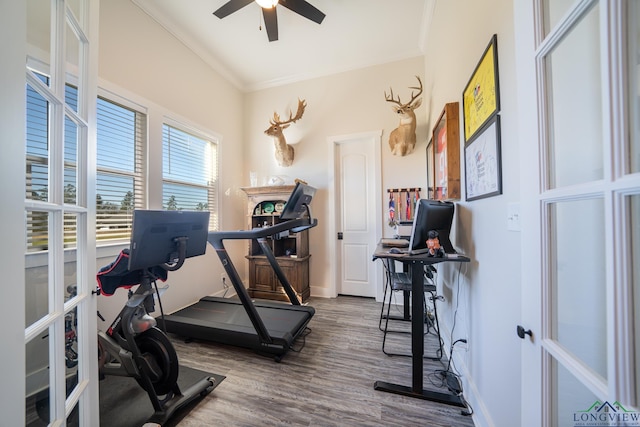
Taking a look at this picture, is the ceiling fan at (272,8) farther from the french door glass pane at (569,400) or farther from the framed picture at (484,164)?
the french door glass pane at (569,400)

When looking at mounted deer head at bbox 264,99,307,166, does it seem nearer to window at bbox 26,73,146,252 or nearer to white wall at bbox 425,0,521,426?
window at bbox 26,73,146,252

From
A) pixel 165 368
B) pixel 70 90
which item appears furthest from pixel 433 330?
pixel 70 90

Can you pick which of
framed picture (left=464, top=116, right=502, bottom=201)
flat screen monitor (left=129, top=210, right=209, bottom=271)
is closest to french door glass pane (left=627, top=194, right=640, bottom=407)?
framed picture (left=464, top=116, right=502, bottom=201)

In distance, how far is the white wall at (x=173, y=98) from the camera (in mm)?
2234

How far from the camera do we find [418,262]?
1579 mm

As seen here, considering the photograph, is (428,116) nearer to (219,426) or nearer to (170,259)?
(170,259)

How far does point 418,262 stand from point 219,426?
171 cm

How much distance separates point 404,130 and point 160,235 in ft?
10.2

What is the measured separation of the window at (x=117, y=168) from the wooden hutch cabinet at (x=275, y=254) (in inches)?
57.6

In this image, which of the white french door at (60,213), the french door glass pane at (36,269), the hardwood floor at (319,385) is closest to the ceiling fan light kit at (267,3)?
the white french door at (60,213)

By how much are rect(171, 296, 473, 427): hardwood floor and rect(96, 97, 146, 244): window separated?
1.45 meters

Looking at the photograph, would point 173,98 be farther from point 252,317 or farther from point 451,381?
point 451,381

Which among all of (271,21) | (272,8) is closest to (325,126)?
(271,21)

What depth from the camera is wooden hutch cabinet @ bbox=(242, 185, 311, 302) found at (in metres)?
3.48
